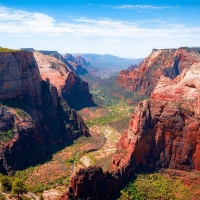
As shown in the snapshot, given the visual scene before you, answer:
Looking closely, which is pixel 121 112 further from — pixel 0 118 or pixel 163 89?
pixel 0 118

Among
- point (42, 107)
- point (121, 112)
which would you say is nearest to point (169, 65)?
point (121, 112)

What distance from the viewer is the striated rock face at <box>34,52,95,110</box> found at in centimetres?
15650

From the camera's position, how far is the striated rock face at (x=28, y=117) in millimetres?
84375

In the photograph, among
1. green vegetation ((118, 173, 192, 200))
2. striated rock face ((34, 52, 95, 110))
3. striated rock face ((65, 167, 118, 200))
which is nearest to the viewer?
striated rock face ((65, 167, 118, 200))

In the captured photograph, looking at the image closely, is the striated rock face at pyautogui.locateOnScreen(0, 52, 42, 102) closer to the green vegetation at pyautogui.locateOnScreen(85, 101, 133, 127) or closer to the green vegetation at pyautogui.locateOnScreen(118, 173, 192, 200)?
the green vegetation at pyautogui.locateOnScreen(85, 101, 133, 127)

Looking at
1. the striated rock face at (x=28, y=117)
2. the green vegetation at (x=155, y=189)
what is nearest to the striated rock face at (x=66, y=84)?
the striated rock face at (x=28, y=117)

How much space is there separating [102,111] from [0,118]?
7937 centimetres

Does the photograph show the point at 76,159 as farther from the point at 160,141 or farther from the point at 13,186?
the point at 13,186

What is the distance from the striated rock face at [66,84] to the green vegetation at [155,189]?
91.4 meters

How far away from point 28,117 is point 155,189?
47121mm

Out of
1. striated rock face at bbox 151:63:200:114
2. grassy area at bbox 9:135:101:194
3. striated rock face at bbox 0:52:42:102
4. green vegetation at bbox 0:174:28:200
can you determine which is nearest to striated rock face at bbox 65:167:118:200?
green vegetation at bbox 0:174:28:200

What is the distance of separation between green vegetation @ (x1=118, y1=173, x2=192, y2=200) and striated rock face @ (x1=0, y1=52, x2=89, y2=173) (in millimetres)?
33956

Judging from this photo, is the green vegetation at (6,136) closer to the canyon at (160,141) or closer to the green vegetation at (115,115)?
the canyon at (160,141)

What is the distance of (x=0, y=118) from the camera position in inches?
3386
